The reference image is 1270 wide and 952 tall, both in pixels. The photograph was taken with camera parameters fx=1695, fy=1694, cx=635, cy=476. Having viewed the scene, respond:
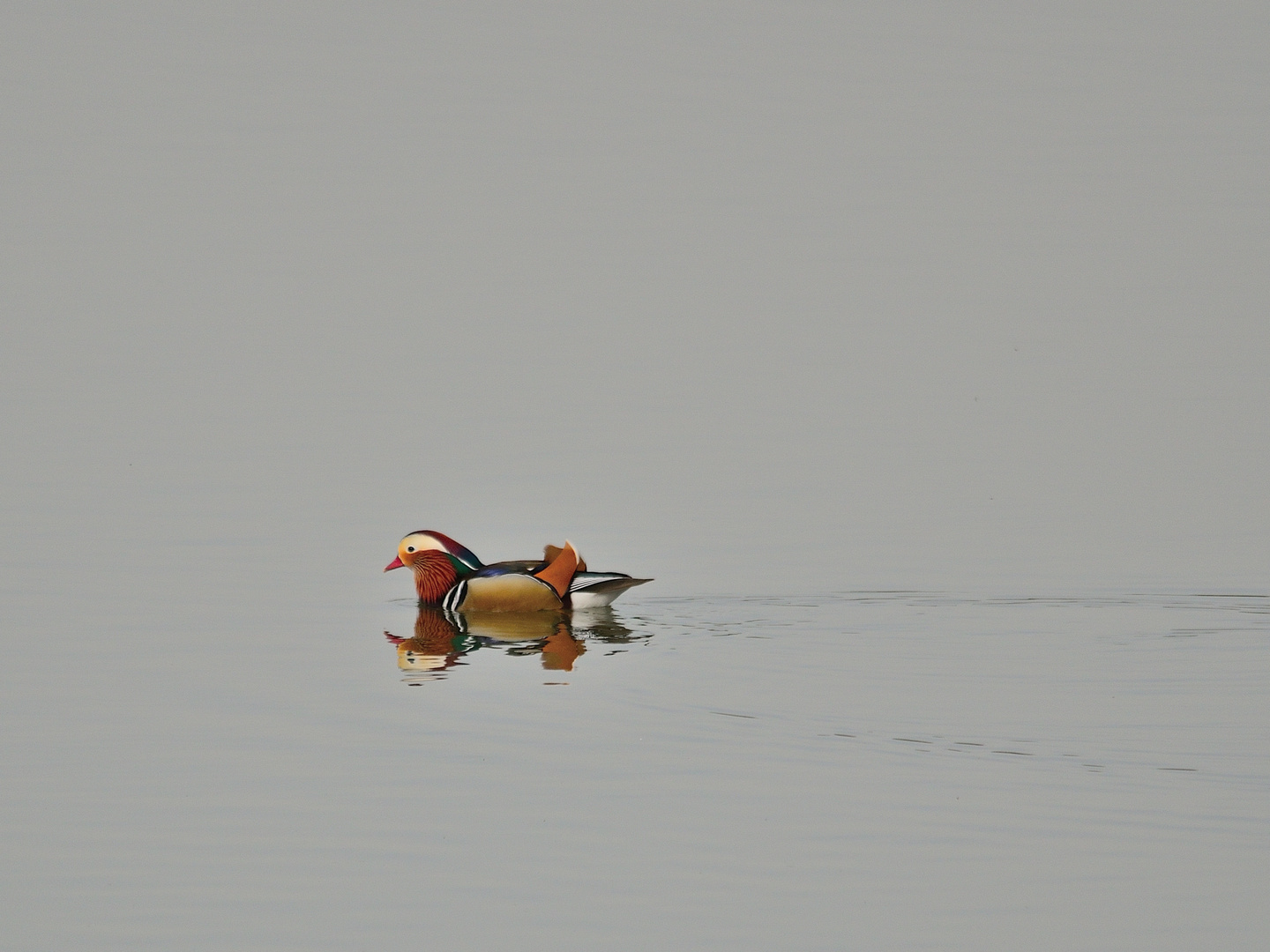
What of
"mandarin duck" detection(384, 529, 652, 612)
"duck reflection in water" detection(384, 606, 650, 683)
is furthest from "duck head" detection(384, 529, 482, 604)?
"duck reflection in water" detection(384, 606, 650, 683)

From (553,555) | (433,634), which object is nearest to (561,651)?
(433,634)

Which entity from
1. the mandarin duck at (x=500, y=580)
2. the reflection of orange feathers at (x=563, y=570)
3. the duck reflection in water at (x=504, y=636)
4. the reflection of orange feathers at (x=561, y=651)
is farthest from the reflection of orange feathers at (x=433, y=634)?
the reflection of orange feathers at (x=563, y=570)

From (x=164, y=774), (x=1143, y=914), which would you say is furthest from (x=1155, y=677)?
(x=164, y=774)

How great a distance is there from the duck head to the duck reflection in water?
0.69ft

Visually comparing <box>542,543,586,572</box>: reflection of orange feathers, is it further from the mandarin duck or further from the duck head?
the duck head

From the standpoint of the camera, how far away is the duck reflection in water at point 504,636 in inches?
533

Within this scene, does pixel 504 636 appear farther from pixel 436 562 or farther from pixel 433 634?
pixel 436 562

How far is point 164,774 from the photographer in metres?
9.86

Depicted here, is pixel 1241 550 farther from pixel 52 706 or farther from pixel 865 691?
pixel 52 706

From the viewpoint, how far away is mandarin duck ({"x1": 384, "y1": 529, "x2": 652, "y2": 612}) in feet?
51.3

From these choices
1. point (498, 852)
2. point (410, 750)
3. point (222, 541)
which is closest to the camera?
point (498, 852)

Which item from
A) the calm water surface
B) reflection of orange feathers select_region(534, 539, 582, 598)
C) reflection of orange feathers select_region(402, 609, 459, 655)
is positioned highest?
reflection of orange feathers select_region(534, 539, 582, 598)

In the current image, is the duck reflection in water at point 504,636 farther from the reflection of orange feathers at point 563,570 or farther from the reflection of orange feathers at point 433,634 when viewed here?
the reflection of orange feathers at point 563,570

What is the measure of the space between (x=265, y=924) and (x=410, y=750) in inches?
114
